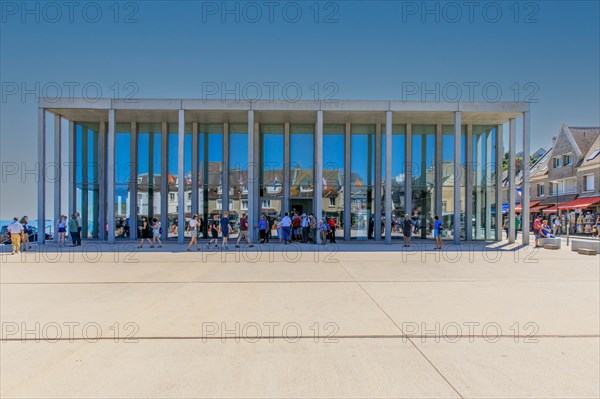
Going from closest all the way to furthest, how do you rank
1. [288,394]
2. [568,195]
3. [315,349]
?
[288,394] → [315,349] → [568,195]

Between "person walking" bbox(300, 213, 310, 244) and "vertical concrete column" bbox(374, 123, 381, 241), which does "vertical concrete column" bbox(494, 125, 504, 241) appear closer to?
"vertical concrete column" bbox(374, 123, 381, 241)

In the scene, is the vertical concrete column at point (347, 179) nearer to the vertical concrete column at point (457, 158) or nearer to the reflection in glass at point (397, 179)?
the reflection in glass at point (397, 179)

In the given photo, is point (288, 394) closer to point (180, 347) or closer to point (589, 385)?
point (180, 347)

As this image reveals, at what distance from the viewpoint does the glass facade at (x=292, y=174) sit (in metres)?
24.3

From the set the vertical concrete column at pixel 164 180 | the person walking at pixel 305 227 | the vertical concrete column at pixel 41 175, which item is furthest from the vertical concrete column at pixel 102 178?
the person walking at pixel 305 227

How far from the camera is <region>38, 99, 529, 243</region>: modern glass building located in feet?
79.4

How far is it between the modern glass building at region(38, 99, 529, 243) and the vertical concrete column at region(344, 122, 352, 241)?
6 cm

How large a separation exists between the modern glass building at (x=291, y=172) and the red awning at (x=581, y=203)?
17.9 m

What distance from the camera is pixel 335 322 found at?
634cm

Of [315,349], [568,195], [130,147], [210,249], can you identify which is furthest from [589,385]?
[568,195]

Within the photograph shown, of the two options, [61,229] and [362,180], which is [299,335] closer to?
[61,229]

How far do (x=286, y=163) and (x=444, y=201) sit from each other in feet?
31.0

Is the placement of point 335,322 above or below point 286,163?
below

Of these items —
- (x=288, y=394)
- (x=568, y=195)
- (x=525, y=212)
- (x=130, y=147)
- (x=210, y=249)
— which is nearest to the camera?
(x=288, y=394)
